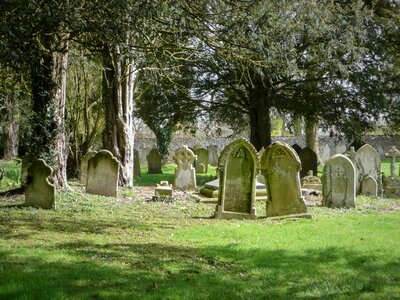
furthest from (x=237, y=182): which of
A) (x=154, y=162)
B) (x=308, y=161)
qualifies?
(x=154, y=162)

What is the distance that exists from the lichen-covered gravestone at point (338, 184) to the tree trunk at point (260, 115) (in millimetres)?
9347

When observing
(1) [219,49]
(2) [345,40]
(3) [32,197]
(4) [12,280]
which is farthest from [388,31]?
(4) [12,280]

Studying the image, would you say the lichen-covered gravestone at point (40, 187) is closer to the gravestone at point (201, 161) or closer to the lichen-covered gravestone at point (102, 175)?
the lichen-covered gravestone at point (102, 175)

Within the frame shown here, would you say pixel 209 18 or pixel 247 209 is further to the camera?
pixel 247 209

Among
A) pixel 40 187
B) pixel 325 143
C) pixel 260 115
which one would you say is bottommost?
pixel 40 187

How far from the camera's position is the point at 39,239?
7.45 metres

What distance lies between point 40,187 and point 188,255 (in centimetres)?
483

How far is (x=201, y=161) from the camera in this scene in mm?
29391

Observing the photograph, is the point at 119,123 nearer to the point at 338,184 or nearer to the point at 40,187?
the point at 40,187

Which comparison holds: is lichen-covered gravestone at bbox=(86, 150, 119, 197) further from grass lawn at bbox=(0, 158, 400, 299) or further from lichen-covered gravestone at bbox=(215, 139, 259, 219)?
lichen-covered gravestone at bbox=(215, 139, 259, 219)

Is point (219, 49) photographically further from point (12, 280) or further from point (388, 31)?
point (388, 31)

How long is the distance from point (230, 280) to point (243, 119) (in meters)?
20.5

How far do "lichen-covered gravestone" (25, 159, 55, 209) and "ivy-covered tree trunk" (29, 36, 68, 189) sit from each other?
1.77 m

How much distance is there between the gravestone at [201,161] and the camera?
28.8m
